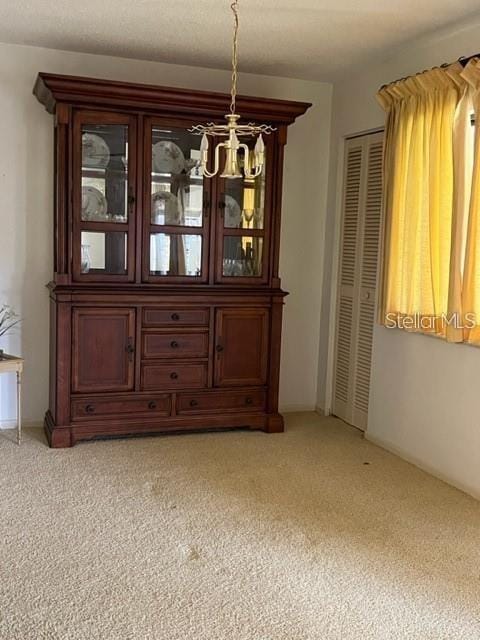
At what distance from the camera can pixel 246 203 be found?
4320mm

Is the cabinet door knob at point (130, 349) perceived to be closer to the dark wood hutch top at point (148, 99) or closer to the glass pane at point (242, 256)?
the glass pane at point (242, 256)

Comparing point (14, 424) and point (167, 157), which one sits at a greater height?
point (167, 157)

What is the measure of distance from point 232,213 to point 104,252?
0.85 metres

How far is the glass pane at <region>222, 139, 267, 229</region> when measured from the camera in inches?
168

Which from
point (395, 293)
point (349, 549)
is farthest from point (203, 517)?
point (395, 293)

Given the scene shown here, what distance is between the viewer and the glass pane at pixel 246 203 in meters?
4.28

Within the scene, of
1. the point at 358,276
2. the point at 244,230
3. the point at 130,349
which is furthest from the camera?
the point at 358,276

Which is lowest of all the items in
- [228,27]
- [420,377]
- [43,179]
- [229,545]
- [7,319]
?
[229,545]

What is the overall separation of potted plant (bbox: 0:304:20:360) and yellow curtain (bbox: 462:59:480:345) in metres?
2.73

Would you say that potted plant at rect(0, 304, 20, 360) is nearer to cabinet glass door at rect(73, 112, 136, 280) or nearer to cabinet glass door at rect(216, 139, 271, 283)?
cabinet glass door at rect(73, 112, 136, 280)

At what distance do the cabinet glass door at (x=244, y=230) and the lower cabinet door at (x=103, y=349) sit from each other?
0.70 meters

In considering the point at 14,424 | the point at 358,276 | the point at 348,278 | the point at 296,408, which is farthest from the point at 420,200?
the point at 14,424

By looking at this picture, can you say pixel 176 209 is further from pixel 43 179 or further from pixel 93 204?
pixel 43 179

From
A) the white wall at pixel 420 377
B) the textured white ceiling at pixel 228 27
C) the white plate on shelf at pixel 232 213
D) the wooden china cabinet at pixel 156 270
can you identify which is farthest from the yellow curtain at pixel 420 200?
the white plate on shelf at pixel 232 213
